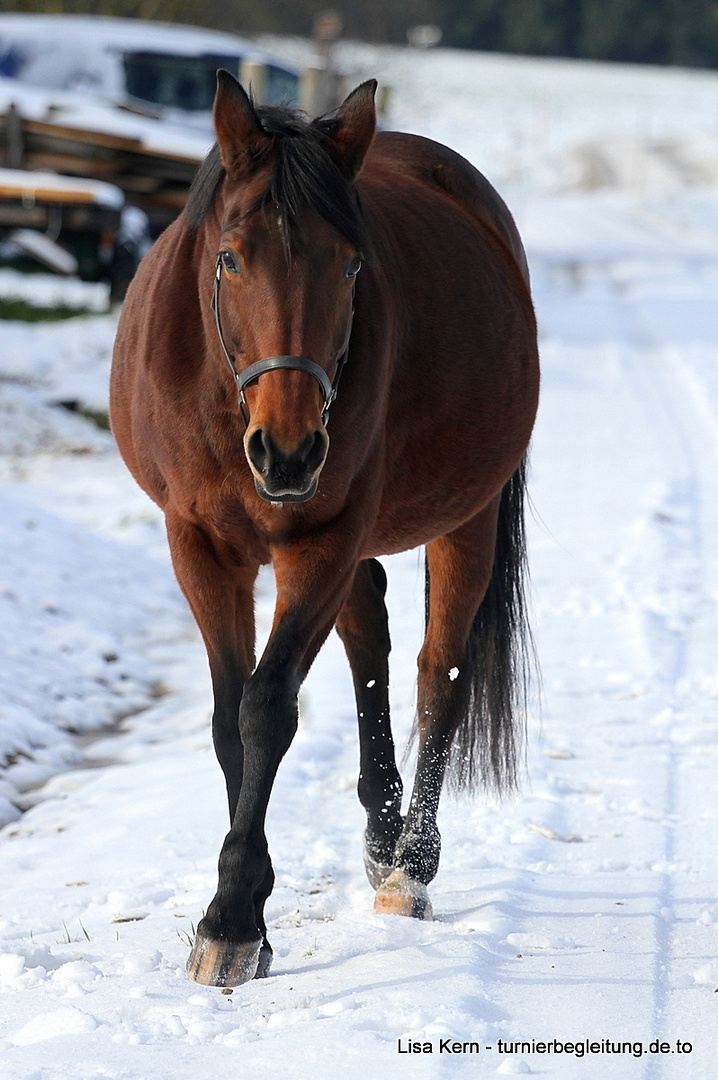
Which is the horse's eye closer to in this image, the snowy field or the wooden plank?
the snowy field

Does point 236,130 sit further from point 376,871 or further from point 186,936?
Result: point 376,871

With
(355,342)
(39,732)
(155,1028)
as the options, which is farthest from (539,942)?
(39,732)

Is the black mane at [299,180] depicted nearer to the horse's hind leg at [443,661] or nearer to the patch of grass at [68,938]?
the horse's hind leg at [443,661]

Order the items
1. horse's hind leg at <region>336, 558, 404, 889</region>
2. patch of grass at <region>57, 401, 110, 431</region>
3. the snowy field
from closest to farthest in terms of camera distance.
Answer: the snowy field < horse's hind leg at <region>336, 558, 404, 889</region> < patch of grass at <region>57, 401, 110, 431</region>

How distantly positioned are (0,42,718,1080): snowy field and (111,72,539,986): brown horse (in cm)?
21

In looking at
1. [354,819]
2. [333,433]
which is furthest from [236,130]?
[354,819]

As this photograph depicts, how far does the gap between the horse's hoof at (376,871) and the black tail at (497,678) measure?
0.42 meters

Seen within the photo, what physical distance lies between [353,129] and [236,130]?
243mm

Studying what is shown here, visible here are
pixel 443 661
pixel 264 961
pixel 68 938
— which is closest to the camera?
pixel 264 961

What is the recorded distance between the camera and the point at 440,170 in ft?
11.8

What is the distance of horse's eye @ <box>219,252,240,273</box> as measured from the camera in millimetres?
2344

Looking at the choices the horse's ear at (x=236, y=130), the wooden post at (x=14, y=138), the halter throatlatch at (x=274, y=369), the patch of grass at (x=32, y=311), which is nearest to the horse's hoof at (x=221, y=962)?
the halter throatlatch at (x=274, y=369)

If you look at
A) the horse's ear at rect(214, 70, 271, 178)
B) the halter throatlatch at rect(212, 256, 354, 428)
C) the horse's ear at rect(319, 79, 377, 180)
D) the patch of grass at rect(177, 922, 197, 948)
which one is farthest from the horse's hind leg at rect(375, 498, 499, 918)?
the horse's ear at rect(214, 70, 271, 178)

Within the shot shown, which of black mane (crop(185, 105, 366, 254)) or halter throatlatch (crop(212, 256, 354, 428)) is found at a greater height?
black mane (crop(185, 105, 366, 254))
